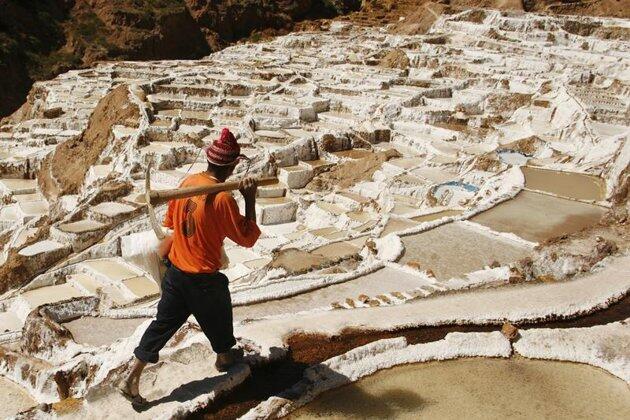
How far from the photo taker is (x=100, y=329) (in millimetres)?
7656

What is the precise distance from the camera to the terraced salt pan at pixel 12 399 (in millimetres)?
5633

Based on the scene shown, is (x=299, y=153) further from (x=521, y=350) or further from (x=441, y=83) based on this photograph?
(x=521, y=350)

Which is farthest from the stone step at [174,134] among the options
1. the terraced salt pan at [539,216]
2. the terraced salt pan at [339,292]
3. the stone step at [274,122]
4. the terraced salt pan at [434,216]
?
the terraced salt pan at [339,292]

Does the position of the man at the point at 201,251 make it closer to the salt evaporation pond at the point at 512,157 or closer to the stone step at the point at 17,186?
the salt evaporation pond at the point at 512,157

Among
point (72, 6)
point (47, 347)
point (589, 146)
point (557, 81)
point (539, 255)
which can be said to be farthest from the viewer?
point (72, 6)

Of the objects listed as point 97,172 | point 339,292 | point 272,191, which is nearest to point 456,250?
point 339,292

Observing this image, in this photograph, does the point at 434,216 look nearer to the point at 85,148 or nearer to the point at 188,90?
the point at 85,148

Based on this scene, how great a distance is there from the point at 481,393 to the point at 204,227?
8.33 feet

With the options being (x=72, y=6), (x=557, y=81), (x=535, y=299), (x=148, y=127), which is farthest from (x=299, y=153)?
(x=72, y=6)

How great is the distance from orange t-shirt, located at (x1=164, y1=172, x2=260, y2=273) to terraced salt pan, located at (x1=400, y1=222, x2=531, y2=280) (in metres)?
4.97

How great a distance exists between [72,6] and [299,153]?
36.3 metres

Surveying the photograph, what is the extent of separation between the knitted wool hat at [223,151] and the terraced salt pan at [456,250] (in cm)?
508

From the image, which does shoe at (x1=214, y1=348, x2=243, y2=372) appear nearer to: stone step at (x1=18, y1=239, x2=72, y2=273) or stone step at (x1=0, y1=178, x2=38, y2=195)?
stone step at (x1=18, y1=239, x2=72, y2=273)

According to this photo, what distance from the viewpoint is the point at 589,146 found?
15656 millimetres
